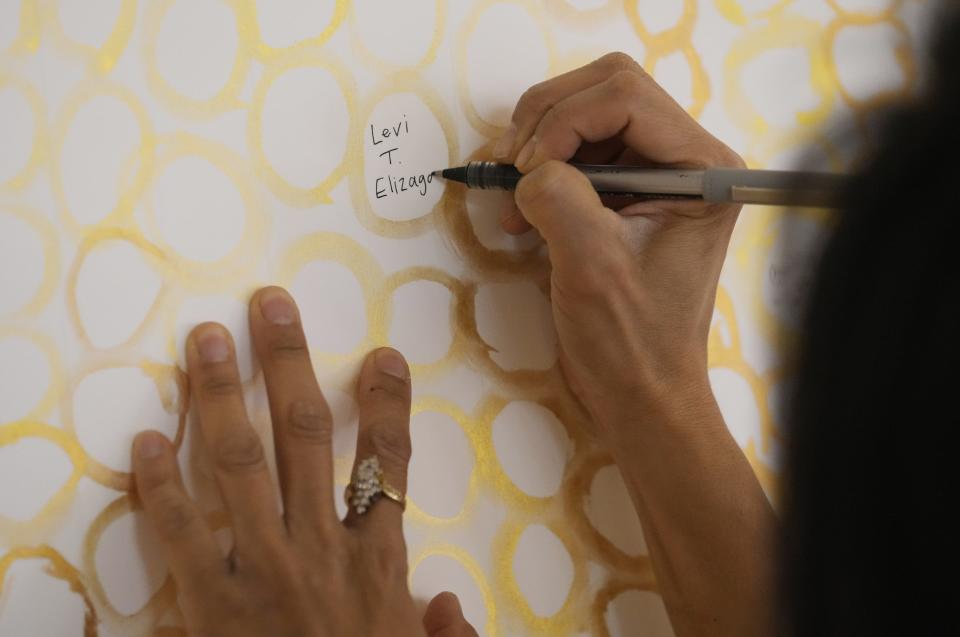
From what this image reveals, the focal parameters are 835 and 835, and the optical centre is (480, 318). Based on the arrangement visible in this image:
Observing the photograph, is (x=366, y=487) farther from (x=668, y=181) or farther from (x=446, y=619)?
(x=668, y=181)

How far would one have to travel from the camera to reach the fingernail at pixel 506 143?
1.99ft

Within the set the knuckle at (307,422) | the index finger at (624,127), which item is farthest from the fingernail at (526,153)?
the knuckle at (307,422)

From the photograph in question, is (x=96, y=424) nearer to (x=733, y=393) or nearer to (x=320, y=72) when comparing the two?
(x=320, y=72)

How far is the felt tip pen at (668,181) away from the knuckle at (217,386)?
22cm

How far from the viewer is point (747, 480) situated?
2.03 ft

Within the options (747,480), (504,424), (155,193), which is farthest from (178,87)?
(747,480)

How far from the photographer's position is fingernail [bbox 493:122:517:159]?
0.61 meters

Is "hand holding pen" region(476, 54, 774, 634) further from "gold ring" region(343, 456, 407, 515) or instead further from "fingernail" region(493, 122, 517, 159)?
"gold ring" region(343, 456, 407, 515)

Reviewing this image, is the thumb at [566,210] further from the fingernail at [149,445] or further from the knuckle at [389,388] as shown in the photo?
the fingernail at [149,445]

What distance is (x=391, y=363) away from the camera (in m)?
0.58

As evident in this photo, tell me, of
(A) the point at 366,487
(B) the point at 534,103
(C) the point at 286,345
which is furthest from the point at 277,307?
(B) the point at 534,103

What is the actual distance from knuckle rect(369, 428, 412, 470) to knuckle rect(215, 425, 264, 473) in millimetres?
79

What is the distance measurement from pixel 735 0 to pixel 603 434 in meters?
0.41

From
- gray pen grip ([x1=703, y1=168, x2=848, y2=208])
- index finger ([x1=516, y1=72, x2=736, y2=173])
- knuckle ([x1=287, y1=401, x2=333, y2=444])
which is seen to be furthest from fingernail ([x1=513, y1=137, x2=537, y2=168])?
knuckle ([x1=287, y1=401, x2=333, y2=444])
